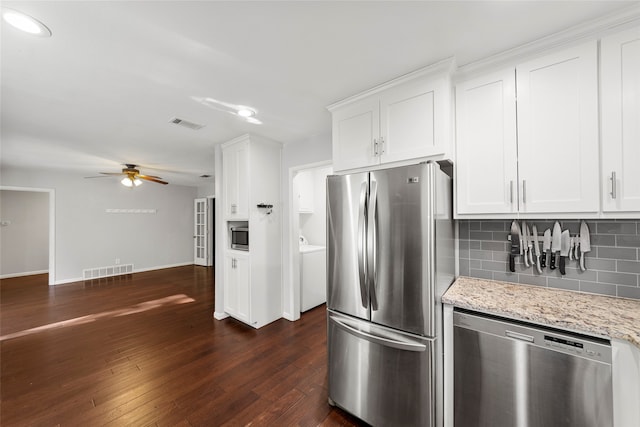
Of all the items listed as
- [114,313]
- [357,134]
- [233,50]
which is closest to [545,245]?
[357,134]

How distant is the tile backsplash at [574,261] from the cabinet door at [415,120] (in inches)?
31.3

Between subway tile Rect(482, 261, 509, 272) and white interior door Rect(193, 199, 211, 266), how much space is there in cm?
720

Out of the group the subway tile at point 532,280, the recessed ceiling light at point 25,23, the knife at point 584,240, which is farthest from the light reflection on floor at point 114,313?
the knife at point 584,240

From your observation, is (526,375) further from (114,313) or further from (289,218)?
(114,313)

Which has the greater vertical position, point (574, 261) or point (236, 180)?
point (236, 180)

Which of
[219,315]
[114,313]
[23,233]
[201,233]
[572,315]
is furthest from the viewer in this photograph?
[201,233]

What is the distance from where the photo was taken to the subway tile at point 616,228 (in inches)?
59.9

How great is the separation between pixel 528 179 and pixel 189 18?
215 centimetres

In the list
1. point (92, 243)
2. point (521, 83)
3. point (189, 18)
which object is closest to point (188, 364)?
point (189, 18)

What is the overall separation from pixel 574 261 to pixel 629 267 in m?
0.23

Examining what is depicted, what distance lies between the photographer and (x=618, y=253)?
61.1 inches

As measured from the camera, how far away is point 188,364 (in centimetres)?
250

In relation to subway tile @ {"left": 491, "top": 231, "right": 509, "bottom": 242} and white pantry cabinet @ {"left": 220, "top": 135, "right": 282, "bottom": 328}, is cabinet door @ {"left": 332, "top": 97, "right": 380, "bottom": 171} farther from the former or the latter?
white pantry cabinet @ {"left": 220, "top": 135, "right": 282, "bottom": 328}

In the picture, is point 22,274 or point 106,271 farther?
Result: point 22,274
